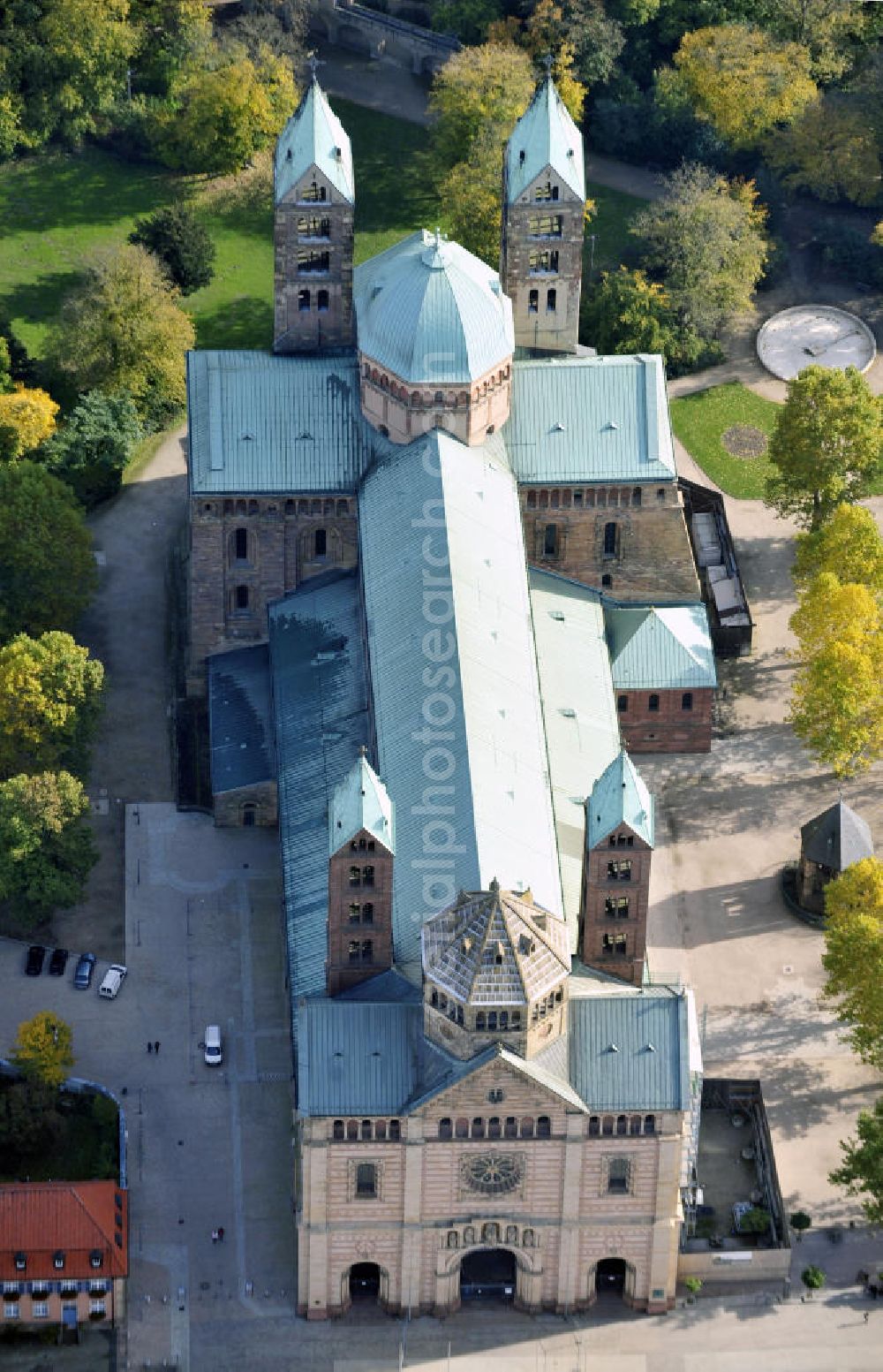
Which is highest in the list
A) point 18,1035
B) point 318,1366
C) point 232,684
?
point 232,684

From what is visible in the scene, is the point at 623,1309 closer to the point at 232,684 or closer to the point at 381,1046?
the point at 381,1046

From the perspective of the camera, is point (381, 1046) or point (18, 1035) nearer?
point (381, 1046)

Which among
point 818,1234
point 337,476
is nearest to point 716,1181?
point 818,1234

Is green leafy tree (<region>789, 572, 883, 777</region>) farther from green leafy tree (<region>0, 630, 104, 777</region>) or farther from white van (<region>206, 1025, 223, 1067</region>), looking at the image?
green leafy tree (<region>0, 630, 104, 777</region>)

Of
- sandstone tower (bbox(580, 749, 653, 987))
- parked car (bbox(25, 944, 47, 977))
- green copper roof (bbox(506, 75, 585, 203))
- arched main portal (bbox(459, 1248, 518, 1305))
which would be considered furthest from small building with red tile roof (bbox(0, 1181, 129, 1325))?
green copper roof (bbox(506, 75, 585, 203))

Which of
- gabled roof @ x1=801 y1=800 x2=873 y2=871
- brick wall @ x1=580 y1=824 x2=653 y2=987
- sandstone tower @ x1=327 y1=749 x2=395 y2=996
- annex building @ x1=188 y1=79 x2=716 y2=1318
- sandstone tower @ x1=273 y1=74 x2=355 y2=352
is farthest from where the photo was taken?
sandstone tower @ x1=273 y1=74 x2=355 y2=352
